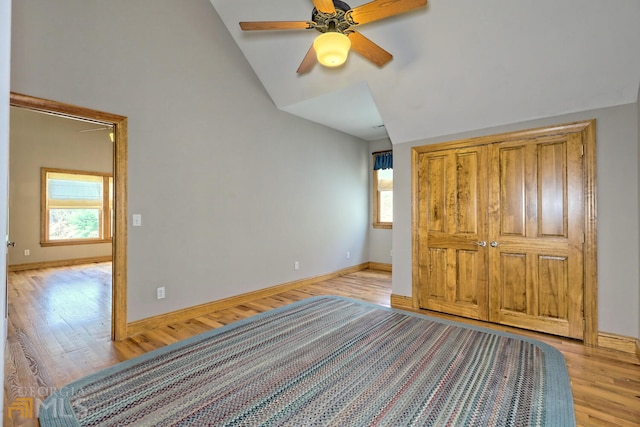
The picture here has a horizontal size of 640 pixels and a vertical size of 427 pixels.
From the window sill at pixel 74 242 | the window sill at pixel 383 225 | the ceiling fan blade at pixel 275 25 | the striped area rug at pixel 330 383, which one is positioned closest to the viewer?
the striped area rug at pixel 330 383

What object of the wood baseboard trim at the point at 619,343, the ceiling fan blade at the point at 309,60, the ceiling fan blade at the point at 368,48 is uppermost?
the ceiling fan blade at the point at 309,60

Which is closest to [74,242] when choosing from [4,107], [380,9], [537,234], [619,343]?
[380,9]

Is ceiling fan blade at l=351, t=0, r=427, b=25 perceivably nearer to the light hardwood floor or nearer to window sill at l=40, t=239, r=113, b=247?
the light hardwood floor

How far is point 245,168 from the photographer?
4148 mm

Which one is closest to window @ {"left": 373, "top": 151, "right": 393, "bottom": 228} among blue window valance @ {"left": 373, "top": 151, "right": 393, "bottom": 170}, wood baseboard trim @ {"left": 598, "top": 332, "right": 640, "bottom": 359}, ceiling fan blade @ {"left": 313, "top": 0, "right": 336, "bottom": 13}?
blue window valance @ {"left": 373, "top": 151, "right": 393, "bottom": 170}

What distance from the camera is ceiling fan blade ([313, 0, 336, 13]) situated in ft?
6.84

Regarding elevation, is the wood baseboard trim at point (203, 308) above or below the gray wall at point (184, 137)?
below

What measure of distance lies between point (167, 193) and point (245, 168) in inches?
42.9

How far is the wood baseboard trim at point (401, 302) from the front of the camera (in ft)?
12.9

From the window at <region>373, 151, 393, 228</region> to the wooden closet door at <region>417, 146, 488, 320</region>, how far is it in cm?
240

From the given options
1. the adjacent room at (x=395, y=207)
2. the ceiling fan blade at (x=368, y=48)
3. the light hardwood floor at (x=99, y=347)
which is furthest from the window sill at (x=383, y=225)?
the ceiling fan blade at (x=368, y=48)

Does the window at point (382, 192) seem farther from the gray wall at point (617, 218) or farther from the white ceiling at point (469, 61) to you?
the gray wall at point (617, 218)

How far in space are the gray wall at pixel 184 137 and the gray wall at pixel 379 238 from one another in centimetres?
184

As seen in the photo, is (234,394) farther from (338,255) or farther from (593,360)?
(338,255)
